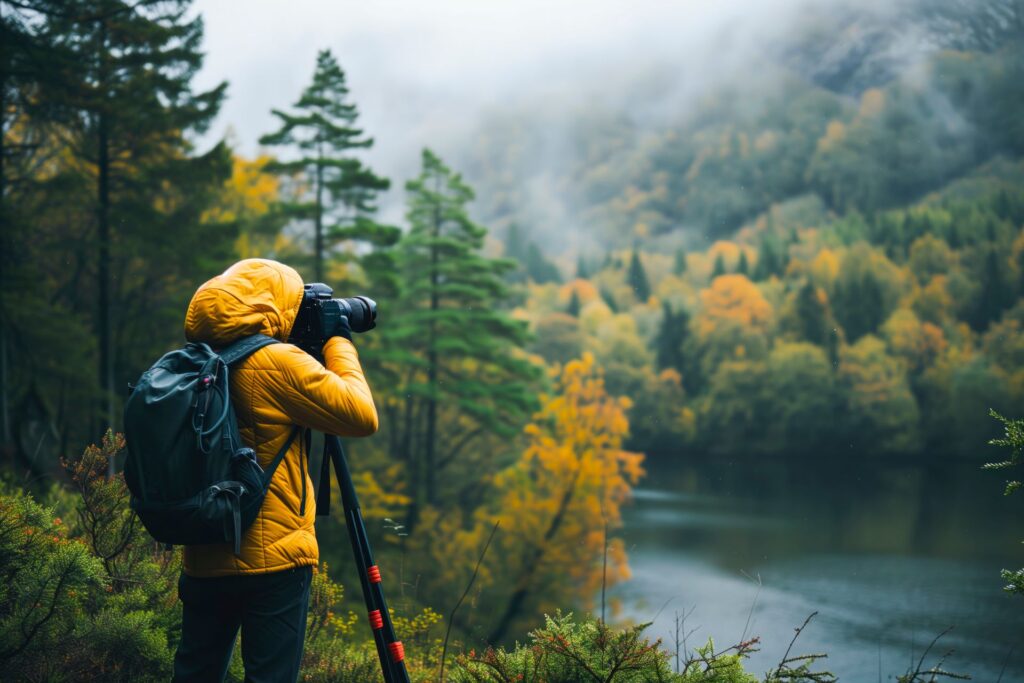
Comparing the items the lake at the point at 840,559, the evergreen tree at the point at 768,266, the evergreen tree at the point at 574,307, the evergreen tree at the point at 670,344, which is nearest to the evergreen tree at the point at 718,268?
the evergreen tree at the point at 768,266

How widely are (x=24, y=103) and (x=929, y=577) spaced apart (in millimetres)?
22264

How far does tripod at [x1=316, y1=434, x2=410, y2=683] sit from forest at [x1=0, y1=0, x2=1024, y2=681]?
19cm

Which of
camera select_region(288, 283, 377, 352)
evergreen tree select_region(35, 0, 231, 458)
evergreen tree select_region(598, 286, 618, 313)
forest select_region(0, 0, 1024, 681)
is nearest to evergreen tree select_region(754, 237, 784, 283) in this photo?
forest select_region(0, 0, 1024, 681)

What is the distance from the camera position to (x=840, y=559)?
24.0 meters

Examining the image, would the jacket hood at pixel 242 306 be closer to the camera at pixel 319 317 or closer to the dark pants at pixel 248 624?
the camera at pixel 319 317

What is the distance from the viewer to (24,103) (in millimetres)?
10773

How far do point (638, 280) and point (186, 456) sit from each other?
59.8 metres

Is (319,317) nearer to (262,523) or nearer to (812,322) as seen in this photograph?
(262,523)

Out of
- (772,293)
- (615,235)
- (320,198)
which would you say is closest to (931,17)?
(615,235)

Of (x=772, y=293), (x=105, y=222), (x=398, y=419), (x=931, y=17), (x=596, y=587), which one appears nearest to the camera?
(x=105, y=222)

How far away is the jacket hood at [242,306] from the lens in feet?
5.88

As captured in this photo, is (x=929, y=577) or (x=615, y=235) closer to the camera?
(x=929, y=577)

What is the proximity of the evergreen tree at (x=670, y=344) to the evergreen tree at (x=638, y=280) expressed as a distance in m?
14.8

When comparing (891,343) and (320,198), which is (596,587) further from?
(891,343)
